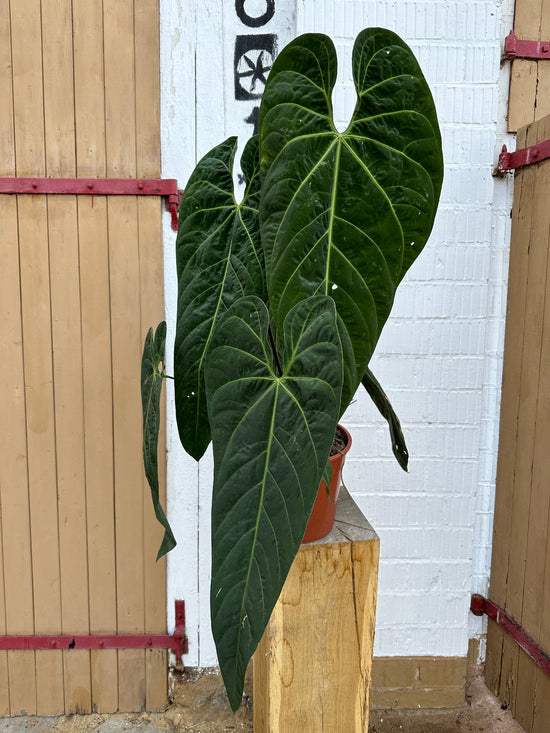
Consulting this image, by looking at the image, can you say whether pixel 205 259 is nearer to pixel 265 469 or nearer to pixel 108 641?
pixel 265 469

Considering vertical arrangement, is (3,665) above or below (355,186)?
below

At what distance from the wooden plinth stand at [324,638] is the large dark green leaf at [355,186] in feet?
1.18

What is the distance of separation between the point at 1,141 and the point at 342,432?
1.32 metres

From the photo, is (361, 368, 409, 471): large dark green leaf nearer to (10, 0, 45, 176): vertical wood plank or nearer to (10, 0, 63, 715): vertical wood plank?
(10, 0, 63, 715): vertical wood plank

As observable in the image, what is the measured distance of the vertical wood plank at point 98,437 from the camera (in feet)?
5.71

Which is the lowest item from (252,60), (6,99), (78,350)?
(78,350)

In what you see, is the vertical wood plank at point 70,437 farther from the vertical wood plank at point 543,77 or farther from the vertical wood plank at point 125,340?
the vertical wood plank at point 543,77

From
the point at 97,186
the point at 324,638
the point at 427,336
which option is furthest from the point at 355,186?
→ the point at 97,186

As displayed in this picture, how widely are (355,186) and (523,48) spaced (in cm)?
134

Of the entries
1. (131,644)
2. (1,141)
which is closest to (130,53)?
(1,141)

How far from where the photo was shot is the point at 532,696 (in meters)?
1.68

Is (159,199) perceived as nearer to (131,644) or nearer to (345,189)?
(345,189)

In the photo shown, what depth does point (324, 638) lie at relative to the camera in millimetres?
941

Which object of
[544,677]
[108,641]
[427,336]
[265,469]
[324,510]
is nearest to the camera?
[265,469]
